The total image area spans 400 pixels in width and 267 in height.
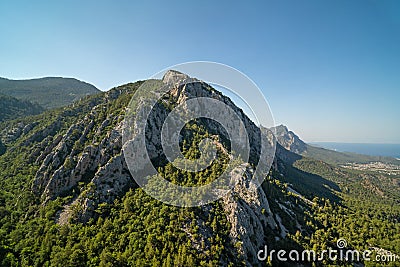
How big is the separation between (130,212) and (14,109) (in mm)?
124148

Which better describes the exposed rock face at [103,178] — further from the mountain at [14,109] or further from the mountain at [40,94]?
the mountain at [40,94]

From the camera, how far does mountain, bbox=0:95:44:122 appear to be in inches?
4503

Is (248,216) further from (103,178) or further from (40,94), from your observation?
(40,94)

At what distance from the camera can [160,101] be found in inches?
3071

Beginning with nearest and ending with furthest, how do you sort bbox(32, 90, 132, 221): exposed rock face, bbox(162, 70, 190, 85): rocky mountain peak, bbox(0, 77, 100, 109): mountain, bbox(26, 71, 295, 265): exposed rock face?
bbox(26, 71, 295, 265): exposed rock face
bbox(32, 90, 132, 221): exposed rock face
bbox(162, 70, 190, 85): rocky mountain peak
bbox(0, 77, 100, 109): mountain

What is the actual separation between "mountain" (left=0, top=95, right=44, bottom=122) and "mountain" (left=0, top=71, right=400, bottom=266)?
43.2 metres

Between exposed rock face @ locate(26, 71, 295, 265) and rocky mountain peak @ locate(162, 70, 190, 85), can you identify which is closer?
exposed rock face @ locate(26, 71, 295, 265)

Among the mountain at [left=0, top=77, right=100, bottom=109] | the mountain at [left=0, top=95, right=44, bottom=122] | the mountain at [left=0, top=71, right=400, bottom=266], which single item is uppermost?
the mountain at [left=0, top=77, right=100, bottom=109]

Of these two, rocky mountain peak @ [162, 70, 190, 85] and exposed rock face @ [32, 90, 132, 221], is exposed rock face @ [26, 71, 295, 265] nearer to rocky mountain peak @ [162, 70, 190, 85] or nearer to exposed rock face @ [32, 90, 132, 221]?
exposed rock face @ [32, 90, 132, 221]

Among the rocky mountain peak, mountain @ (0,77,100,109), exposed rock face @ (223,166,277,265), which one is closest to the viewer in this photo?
exposed rock face @ (223,166,277,265)

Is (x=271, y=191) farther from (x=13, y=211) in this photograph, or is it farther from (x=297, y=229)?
(x=13, y=211)

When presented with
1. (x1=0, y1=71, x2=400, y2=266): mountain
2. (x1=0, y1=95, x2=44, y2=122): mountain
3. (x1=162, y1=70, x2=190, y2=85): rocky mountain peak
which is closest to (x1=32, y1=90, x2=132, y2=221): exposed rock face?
(x1=0, y1=71, x2=400, y2=266): mountain

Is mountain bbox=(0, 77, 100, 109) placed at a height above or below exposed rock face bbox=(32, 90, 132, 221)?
above

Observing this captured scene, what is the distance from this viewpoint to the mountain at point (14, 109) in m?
114
